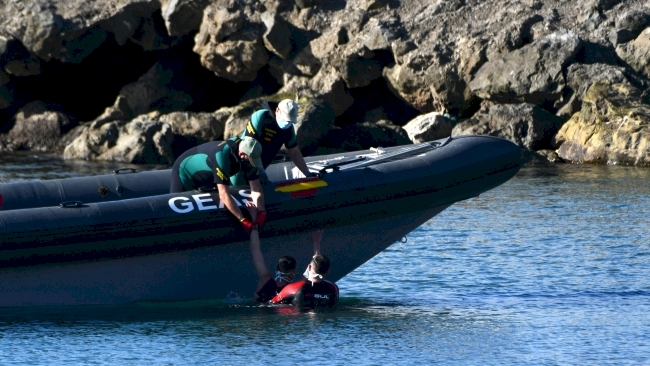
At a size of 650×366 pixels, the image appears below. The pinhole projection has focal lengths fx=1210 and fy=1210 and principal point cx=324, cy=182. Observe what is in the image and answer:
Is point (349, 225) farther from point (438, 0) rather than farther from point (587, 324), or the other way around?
point (438, 0)

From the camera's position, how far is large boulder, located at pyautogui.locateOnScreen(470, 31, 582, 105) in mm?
18156

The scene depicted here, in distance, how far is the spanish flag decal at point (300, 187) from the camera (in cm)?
840

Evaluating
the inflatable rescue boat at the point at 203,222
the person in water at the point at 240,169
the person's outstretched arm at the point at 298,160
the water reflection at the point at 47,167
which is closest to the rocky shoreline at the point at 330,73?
the water reflection at the point at 47,167

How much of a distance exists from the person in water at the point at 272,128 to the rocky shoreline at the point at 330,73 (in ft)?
30.3

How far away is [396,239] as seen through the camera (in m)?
9.19

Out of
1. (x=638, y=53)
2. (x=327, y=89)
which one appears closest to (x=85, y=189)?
(x=327, y=89)

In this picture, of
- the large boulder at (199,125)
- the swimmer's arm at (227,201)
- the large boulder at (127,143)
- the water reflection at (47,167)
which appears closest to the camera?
the swimmer's arm at (227,201)

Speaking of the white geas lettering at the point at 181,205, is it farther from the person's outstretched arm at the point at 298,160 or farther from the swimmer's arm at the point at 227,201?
the person's outstretched arm at the point at 298,160

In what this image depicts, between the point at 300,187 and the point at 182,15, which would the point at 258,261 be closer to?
the point at 300,187

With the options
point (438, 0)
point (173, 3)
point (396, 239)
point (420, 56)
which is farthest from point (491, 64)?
point (396, 239)

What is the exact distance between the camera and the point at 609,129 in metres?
17.3

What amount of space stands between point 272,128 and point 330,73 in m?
11.6

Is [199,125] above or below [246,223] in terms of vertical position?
above

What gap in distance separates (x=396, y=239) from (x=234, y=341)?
89.1 inches
